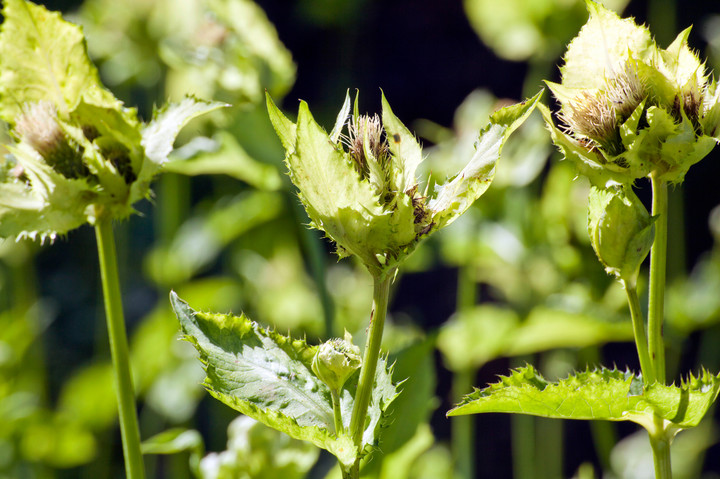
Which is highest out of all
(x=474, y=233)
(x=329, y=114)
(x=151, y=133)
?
(x=151, y=133)

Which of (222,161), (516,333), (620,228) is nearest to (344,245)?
(620,228)

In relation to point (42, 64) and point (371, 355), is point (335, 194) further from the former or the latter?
point (42, 64)

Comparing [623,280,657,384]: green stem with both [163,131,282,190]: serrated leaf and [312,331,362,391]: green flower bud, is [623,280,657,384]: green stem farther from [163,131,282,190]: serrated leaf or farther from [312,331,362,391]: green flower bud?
[163,131,282,190]: serrated leaf

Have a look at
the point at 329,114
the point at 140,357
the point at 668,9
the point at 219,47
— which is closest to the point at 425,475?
the point at 140,357

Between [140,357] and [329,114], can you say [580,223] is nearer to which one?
[140,357]

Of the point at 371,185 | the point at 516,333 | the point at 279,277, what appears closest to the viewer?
the point at 371,185

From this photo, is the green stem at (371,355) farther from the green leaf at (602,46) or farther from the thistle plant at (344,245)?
the green leaf at (602,46)
